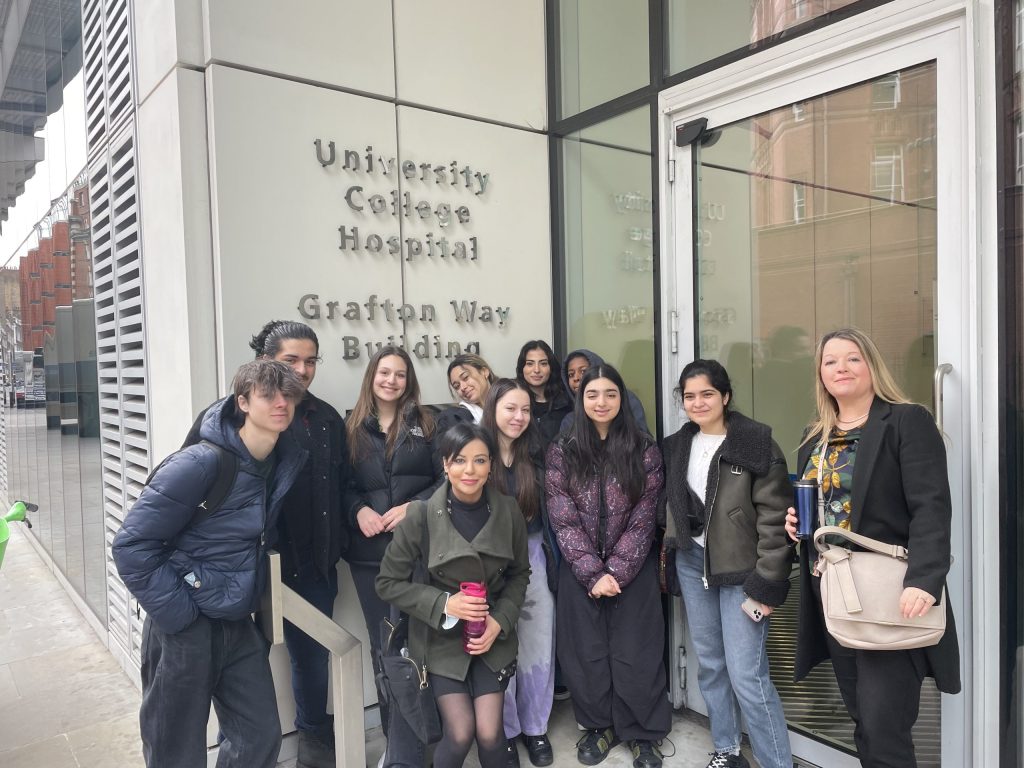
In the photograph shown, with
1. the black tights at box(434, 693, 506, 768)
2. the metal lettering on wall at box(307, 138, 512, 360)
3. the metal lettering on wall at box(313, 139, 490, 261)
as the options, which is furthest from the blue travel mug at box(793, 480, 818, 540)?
the metal lettering on wall at box(313, 139, 490, 261)

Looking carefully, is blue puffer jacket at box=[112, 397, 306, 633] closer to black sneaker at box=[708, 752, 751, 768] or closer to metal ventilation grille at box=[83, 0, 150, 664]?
metal ventilation grille at box=[83, 0, 150, 664]

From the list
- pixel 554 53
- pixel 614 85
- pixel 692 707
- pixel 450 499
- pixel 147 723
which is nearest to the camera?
pixel 147 723

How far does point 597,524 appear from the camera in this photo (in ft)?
10.4

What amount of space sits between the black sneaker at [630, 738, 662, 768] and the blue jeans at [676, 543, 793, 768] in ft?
0.95

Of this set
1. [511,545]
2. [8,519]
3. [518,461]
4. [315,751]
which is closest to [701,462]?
[518,461]

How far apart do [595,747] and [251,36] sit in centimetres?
376

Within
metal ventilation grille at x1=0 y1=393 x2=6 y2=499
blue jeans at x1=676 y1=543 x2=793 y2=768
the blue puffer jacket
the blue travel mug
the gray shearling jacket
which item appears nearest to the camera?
the blue puffer jacket

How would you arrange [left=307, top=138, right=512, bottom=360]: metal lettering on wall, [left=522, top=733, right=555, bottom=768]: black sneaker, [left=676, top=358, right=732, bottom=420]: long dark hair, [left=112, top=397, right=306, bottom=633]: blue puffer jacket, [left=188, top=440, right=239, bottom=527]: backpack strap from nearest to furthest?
1. [left=112, top=397, right=306, bottom=633]: blue puffer jacket
2. [left=188, top=440, right=239, bottom=527]: backpack strap
3. [left=676, top=358, right=732, bottom=420]: long dark hair
4. [left=522, top=733, right=555, bottom=768]: black sneaker
5. [left=307, top=138, right=512, bottom=360]: metal lettering on wall

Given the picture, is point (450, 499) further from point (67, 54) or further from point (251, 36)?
point (67, 54)

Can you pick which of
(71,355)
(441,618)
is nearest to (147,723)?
(441,618)

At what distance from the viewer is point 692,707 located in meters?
3.65

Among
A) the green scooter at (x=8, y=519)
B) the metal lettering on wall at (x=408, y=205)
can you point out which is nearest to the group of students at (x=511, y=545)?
the metal lettering on wall at (x=408, y=205)

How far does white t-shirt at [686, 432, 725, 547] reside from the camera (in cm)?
302

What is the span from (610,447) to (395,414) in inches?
40.3
